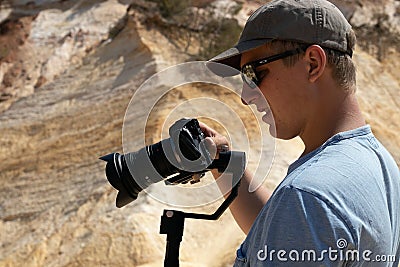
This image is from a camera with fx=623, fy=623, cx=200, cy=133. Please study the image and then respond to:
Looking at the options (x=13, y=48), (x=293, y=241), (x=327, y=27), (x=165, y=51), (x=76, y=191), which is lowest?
(x=13, y=48)

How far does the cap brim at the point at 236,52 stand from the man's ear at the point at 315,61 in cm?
12

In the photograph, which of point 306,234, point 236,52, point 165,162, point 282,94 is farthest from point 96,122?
point 306,234

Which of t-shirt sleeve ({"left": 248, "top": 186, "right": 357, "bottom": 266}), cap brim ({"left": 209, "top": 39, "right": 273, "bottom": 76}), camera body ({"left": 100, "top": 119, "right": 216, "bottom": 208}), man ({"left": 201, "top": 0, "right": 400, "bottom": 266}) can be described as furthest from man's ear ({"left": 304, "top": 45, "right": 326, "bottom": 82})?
camera body ({"left": 100, "top": 119, "right": 216, "bottom": 208})

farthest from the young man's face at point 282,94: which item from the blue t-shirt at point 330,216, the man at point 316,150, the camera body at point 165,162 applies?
the camera body at point 165,162

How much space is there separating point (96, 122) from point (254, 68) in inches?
345

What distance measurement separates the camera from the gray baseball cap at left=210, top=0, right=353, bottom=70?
1538mm

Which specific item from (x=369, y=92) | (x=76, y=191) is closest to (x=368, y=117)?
(x=369, y=92)

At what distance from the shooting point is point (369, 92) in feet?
40.3

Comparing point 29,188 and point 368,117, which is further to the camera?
point 368,117

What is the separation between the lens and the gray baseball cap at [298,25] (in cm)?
154

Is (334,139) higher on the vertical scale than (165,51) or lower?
higher

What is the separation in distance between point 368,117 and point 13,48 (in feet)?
31.5

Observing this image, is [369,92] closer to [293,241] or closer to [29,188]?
[29,188]

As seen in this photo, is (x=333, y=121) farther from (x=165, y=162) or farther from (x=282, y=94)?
(x=165, y=162)
